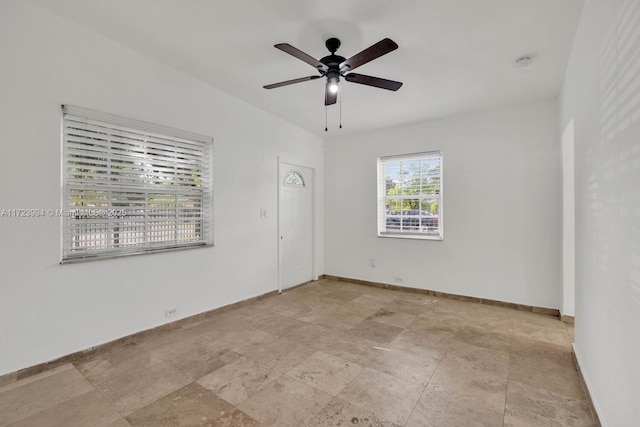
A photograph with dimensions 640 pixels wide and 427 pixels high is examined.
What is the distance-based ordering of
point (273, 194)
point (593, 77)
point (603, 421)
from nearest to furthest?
point (603, 421) → point (593, 77) → point (273, 194)

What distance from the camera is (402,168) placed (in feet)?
16.2

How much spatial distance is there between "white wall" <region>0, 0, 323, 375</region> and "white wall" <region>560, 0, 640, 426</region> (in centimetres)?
355

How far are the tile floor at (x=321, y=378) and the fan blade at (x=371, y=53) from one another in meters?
2.50

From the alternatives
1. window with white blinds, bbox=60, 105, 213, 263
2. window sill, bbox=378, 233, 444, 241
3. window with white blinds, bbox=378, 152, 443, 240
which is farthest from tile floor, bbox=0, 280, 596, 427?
window with white blinds, bbox=378, 152, 443, 240

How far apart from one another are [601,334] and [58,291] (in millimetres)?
3939

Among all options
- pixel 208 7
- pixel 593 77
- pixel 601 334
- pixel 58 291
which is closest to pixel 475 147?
pixel 593 77

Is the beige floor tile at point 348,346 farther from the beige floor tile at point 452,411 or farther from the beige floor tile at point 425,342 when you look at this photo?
the beige floor tile at point 452,411

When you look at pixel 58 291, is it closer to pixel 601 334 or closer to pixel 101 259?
pixel 101 259

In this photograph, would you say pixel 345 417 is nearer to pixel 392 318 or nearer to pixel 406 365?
pixel 406 365

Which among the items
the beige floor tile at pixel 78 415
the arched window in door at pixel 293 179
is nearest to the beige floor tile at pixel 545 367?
the beige floor tile at pixel 78 415

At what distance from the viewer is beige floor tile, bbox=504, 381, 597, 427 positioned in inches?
71.6

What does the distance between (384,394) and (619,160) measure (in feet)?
6.49

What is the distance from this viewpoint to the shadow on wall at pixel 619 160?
123cm

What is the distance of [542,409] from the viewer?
6.37 ft
